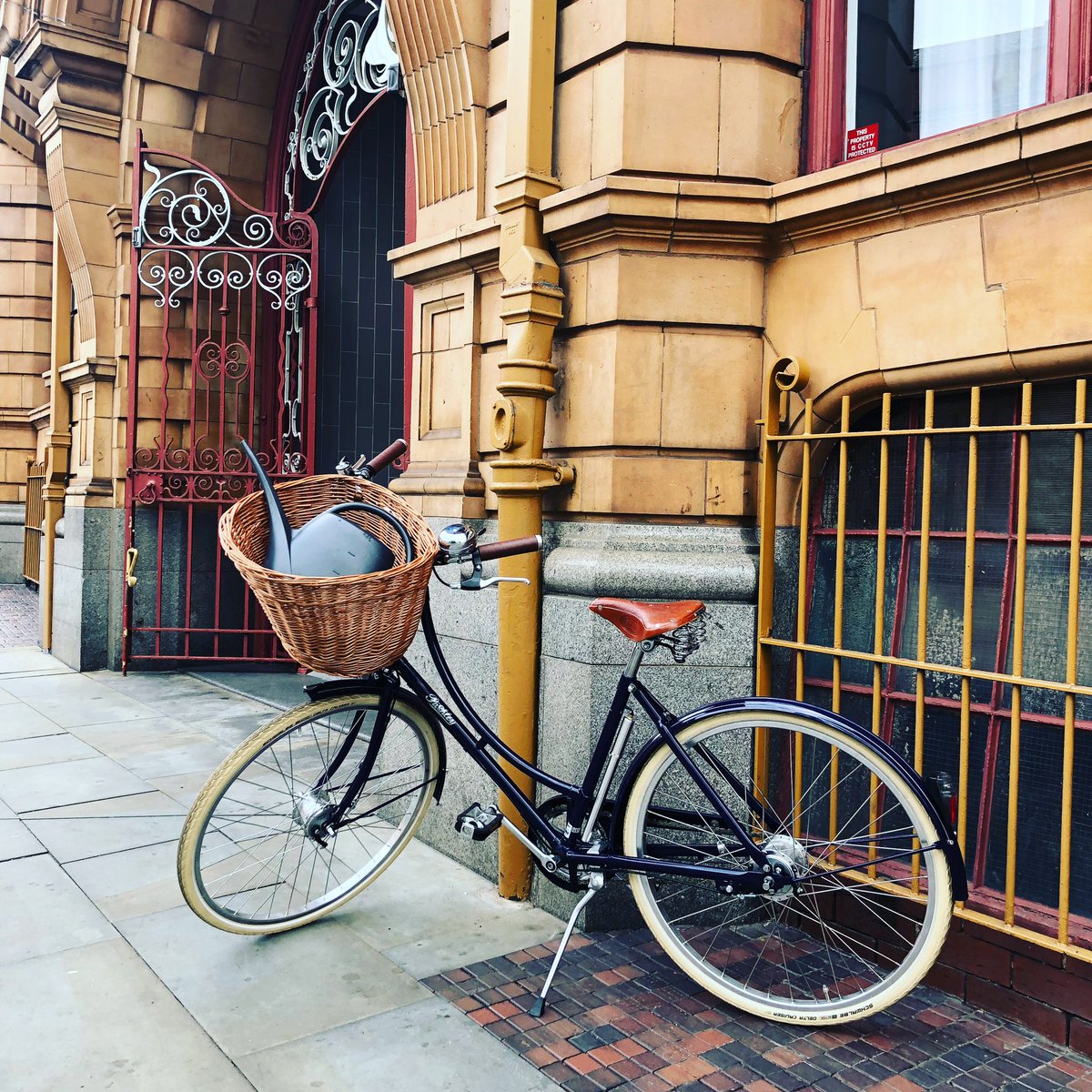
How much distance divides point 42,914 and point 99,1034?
982 mm

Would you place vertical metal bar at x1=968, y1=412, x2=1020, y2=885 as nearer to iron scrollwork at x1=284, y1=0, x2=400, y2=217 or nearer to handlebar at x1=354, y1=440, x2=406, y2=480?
handlebar at x1=354, y1=440, x2=406, y2=480

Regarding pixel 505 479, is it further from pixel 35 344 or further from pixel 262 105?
pixel 35 344

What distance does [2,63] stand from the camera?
1355 cm

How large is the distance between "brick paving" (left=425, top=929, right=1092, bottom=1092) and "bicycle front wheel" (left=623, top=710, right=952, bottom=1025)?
0.34 feet

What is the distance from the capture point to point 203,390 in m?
8.62

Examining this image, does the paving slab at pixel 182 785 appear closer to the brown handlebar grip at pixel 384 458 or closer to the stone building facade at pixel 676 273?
the stone building facade at pixel 676 273

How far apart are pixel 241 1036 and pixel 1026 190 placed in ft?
11.1

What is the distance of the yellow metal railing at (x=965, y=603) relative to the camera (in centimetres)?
324

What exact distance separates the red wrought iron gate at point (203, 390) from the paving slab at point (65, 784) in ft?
7.53

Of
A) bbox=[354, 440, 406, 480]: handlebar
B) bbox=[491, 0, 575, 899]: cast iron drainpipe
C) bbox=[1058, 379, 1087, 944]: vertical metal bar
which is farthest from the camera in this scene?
bbox=[491, 0, 575, 899]: cast iron drainpipe

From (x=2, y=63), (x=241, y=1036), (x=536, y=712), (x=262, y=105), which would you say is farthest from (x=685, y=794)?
(x=2, y=63)

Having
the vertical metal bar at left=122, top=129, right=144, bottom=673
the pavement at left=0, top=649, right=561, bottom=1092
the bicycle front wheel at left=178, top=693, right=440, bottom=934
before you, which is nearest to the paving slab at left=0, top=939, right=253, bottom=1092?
the pavement at left=0, top=649, right=561, bottom=1092

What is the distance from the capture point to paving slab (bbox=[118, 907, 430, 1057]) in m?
3.11

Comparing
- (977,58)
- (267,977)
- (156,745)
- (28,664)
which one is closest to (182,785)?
(156,745)
